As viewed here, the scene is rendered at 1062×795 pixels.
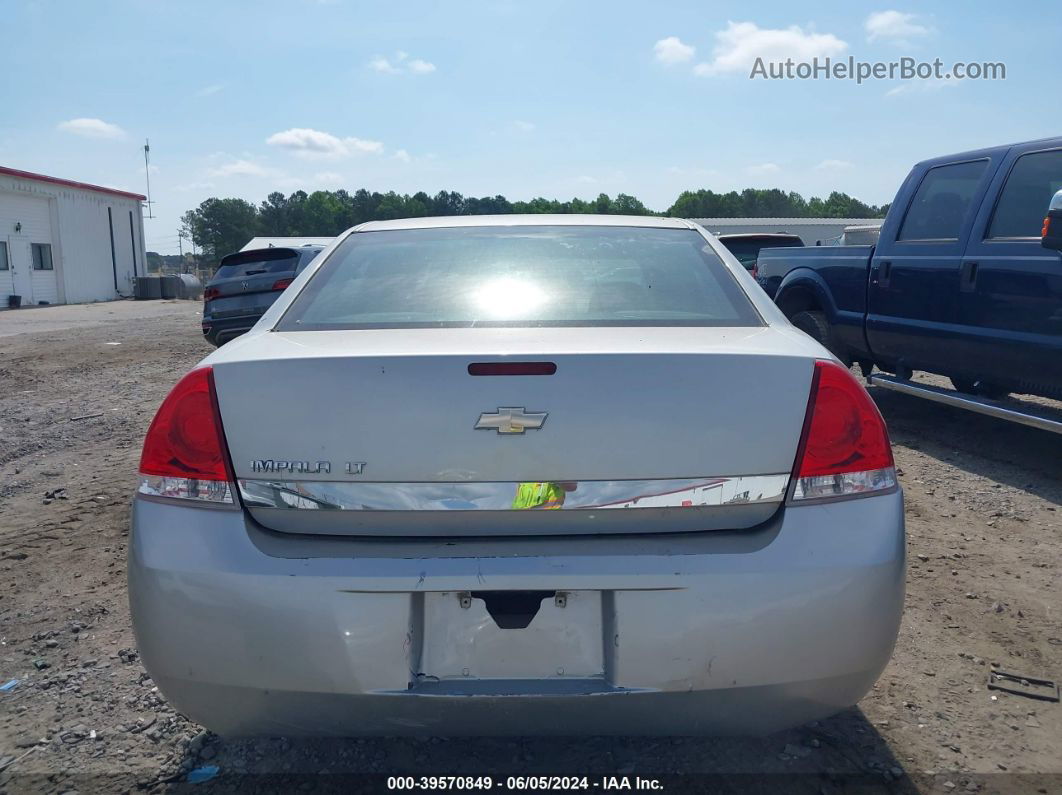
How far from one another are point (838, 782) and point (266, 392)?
1.84m

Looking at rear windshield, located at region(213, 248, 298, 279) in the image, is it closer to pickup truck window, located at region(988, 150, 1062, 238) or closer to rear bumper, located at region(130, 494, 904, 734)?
pickup truck window, located at region(988, 150, 1062, 238)

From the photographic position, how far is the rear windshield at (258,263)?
42.3 feet

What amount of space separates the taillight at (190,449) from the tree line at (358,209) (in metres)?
79.2

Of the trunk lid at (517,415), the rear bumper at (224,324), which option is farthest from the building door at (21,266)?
the trunk lid at (517,415)

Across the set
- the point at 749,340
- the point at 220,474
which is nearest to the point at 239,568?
the point at 220,474

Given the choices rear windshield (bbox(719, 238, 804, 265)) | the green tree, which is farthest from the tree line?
rear windshield (bbox(719, 238, 804, 265))

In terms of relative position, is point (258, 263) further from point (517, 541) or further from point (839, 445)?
point (839, 445)

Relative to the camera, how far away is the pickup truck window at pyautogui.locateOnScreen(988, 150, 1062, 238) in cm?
554

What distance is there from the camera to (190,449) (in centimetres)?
216

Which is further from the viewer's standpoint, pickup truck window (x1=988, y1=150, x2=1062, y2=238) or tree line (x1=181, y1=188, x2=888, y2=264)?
tree line (x1=181, y1=188, x2=888, y2=264)

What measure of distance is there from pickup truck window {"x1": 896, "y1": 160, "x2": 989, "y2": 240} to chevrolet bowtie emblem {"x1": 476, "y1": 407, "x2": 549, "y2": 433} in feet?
16.5

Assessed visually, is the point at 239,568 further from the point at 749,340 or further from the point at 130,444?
the point at 130,444

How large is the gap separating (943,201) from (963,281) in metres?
0.82

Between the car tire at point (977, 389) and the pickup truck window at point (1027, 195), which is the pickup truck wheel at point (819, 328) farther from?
the pickup truck window at point (1027, 195)
